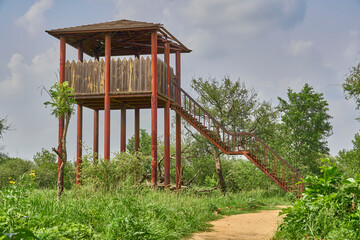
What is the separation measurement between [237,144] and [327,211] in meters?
11.7

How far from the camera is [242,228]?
10289 mm

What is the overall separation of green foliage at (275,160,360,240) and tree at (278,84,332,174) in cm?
1444

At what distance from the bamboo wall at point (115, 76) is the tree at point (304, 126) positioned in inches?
334

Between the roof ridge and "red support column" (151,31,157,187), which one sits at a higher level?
the roof ridge

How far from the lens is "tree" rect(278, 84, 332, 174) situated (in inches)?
863

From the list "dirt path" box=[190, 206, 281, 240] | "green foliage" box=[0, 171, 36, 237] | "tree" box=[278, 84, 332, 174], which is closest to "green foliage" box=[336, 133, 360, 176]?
"tree" box=[278, 84, 332, 174]

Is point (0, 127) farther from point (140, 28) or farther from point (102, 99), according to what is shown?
point (140, 28)

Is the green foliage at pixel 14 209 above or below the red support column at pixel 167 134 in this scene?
below

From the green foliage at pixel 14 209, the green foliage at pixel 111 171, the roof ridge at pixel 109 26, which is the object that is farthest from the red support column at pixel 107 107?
the green foliage at pixel 14 209

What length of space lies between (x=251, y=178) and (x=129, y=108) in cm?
807

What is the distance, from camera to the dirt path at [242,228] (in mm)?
8924

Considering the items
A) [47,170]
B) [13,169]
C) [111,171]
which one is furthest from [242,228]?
[13,169]

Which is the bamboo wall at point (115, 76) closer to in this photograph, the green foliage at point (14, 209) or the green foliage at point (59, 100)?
the green foliage at point (59, 100)

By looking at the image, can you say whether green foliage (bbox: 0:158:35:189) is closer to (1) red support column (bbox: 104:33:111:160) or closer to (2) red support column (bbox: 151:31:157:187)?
(1) red support column (bbox: 104:33:111:160)
